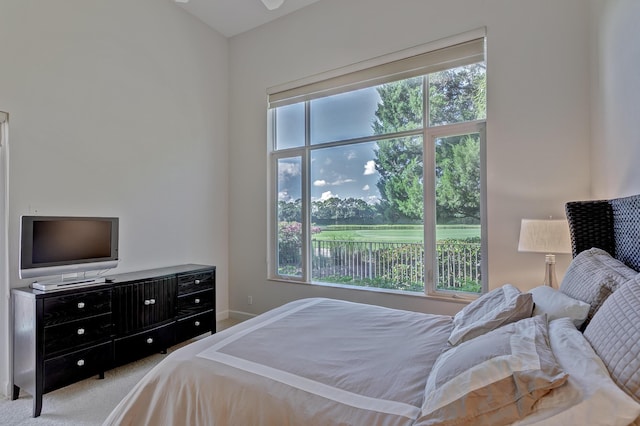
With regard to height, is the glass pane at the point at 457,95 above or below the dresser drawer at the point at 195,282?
above

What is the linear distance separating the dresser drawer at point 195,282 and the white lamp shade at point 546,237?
2958 mm

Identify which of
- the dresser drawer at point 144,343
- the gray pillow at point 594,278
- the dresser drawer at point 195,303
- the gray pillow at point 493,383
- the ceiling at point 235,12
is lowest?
the dresser drawer at point 144,343

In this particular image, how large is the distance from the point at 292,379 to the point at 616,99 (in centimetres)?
252

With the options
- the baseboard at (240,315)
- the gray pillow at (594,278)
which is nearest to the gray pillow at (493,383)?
the gray pillow at (594,278)

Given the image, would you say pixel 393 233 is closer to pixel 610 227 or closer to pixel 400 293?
pixel 400 293

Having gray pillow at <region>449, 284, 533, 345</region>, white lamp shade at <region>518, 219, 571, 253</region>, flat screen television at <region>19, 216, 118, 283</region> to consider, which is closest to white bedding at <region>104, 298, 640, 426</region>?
gray pillow at <region>449, 284, 533, 345</region>

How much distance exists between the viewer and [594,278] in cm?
156

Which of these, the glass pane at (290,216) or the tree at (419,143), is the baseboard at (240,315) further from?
the tree at (419,143)

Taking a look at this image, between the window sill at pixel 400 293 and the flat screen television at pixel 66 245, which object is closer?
the flat screen television at pixel 66 245

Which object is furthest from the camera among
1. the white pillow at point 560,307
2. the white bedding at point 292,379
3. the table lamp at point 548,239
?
the table lamp at point 548,239

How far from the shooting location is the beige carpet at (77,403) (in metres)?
2.16

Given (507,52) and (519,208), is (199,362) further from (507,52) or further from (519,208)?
(507,52)

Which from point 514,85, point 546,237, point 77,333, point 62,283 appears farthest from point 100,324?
point 514,85

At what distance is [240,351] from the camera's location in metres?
1.50
